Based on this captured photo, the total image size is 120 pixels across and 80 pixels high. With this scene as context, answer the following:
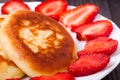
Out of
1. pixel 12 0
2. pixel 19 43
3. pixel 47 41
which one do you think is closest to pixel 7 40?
pixel 19 43

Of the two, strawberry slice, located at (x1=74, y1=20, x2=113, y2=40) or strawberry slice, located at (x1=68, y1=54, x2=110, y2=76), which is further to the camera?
strawberry slice, located at (x1=74, y1=20, x2=113, y2=40)

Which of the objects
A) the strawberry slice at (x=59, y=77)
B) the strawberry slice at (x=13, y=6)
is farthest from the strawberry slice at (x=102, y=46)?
the strawberry slice at (x=13, y=6)

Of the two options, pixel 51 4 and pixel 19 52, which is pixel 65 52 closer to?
pixel 19 52

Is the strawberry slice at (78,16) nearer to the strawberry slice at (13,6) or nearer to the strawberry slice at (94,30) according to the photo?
the strawberry slice at (94,30)

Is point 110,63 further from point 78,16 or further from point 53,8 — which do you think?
point 53,8

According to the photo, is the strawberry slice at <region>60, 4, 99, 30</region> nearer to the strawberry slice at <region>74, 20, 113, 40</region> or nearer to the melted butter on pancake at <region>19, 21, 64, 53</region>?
the strawberry slice at <region>74, 20, 113, 40</region>

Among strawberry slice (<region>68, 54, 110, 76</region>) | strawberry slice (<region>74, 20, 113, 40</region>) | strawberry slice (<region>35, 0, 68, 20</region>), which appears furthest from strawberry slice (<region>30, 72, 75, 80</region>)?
strawberry slice (<region>35, 0, 68, 20</region>)

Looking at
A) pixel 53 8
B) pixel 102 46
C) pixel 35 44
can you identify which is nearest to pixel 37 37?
pixel 35 44
